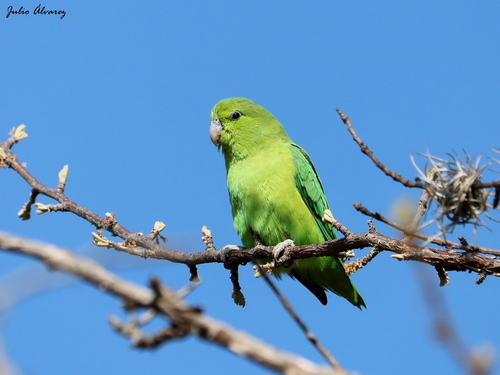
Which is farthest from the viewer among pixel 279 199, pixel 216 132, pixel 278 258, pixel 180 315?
pixel 216 132

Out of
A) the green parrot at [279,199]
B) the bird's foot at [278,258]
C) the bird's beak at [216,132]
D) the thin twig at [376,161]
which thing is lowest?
the thin twig at [376,161]

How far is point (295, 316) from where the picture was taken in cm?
136

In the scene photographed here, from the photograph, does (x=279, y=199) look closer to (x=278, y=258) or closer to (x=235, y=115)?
(x=278, y=258)

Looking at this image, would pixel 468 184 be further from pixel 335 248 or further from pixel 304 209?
pixel 304 209

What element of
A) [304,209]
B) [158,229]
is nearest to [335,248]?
[158,229]

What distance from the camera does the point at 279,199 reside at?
5723 mm

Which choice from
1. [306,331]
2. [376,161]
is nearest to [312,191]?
[376,161]

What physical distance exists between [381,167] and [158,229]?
2.35 metres

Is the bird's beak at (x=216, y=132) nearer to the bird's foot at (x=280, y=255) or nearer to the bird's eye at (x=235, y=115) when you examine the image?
the bird's eye at (x=235, y=115)

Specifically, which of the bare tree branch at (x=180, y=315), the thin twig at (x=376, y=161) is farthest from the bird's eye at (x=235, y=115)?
the bare tree branch at (x=180, y=315)

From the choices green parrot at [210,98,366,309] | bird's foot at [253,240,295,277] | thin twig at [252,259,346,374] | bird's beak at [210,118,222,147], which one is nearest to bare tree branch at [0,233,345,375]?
thin twig at [252,259,346,374]

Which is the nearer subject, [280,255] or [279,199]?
[280,255]

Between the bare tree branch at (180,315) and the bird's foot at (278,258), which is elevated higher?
the bird's foot at (278,258)

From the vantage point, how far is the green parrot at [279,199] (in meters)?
5.72
